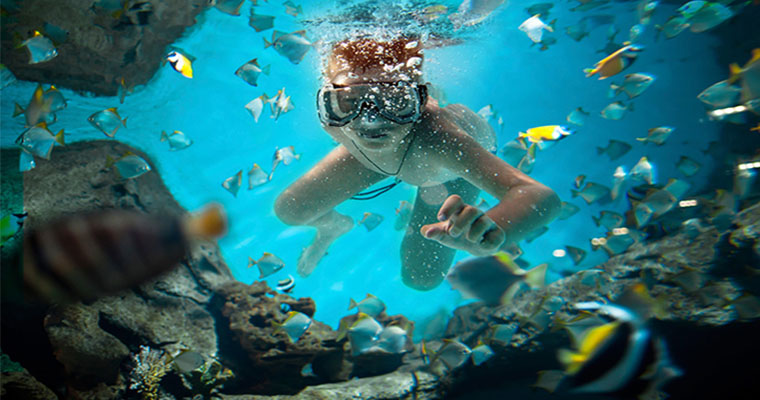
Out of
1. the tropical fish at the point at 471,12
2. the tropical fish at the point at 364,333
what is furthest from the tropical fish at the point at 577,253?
the tropical fish at the point at 471,12

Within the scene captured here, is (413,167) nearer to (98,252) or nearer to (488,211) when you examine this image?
(488,211)

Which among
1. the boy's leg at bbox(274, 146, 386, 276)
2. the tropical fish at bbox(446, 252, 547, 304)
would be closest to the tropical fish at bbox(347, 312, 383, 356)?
the tropical fish at bbox(446, 252, 547, 304)

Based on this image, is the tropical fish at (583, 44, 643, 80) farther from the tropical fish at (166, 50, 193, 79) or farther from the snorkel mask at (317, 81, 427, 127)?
the tropical fish at (166, 50, 193, 79)

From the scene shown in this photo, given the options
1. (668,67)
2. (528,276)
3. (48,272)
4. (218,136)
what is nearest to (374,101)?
(48,272)

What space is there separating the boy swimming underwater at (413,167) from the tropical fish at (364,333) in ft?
3.87

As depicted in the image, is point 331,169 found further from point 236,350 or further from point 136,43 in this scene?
point 136,43

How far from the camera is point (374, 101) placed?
3.16 meters

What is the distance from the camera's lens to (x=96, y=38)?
654 centimetres

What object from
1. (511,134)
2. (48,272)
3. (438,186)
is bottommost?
(511,134)

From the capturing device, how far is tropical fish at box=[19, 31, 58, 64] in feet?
13.7

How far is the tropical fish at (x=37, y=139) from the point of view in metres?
4.32

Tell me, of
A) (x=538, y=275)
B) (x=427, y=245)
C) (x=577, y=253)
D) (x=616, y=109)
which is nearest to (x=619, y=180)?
(x=616, y=109)

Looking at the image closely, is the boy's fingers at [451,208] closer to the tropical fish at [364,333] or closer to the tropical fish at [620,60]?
the tropical fish at [364,333]

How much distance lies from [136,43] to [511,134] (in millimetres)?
12554
